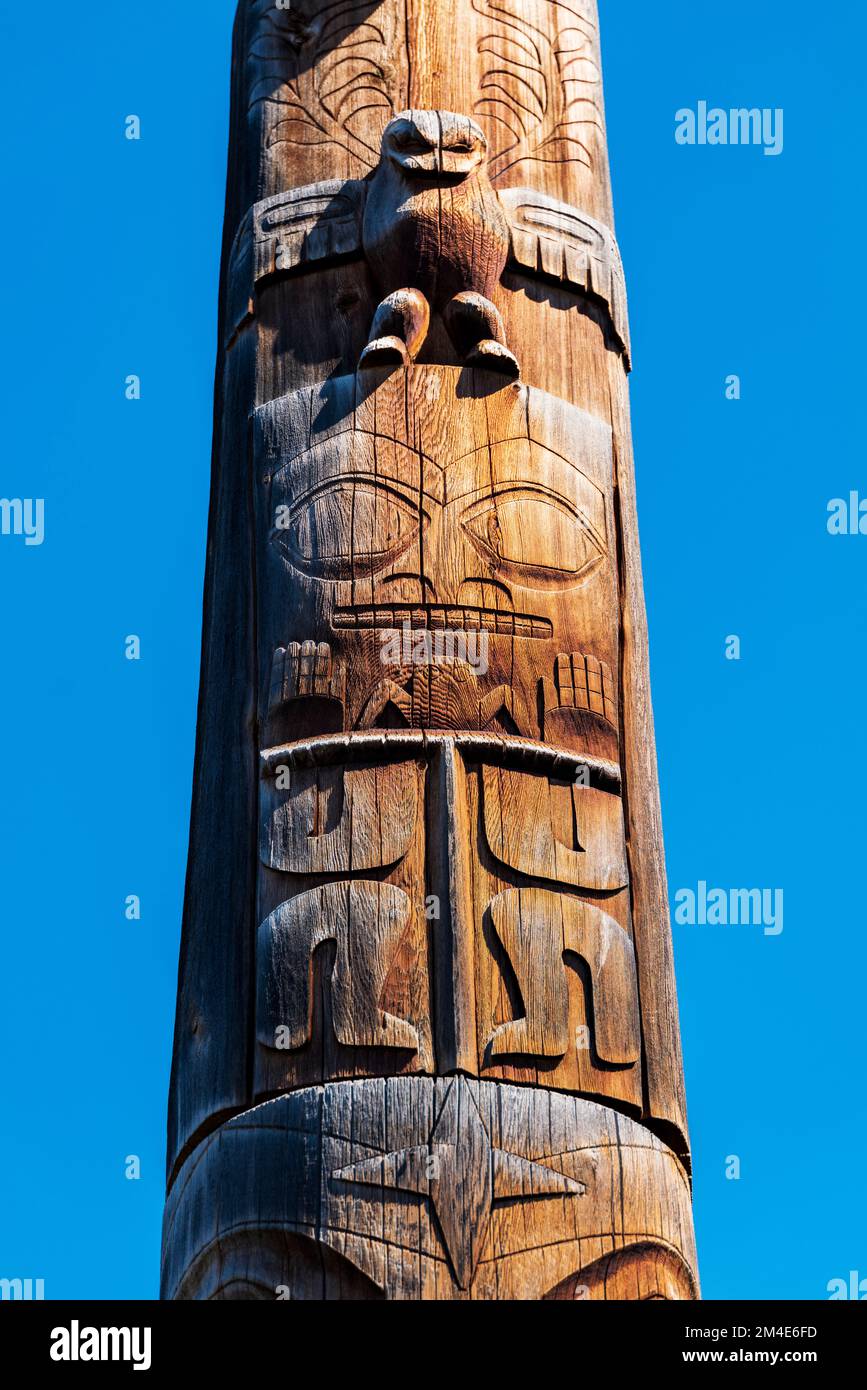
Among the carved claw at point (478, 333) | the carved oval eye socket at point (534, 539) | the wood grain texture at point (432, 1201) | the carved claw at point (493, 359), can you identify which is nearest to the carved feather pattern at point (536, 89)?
the carved claw at point (478, 333)

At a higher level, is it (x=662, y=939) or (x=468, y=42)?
(x=468, y=42)

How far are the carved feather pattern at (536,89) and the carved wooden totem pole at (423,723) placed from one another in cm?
2

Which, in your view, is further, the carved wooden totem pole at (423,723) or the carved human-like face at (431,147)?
the carved human-like face at (431,147)

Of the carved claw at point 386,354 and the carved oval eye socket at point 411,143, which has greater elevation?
the carved oval eye socket at point 411,143

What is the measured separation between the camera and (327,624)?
→ 654 centimetres

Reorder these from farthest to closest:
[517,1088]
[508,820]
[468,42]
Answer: [468,42] → [508,820] → [517,1088]

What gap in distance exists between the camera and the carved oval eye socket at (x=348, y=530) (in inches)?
260

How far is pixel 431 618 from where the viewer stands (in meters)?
6.48

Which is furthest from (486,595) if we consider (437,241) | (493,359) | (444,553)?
(437,241)

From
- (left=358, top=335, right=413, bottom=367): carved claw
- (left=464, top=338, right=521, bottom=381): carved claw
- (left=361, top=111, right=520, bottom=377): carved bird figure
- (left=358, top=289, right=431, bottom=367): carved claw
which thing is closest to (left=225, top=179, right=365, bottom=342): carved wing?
(left=361, top=111, right=520, bottom=377): carved bird figure

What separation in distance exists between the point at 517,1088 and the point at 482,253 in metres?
2.97

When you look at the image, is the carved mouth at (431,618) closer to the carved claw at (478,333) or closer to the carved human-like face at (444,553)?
the carved human-like face at (444,553)
